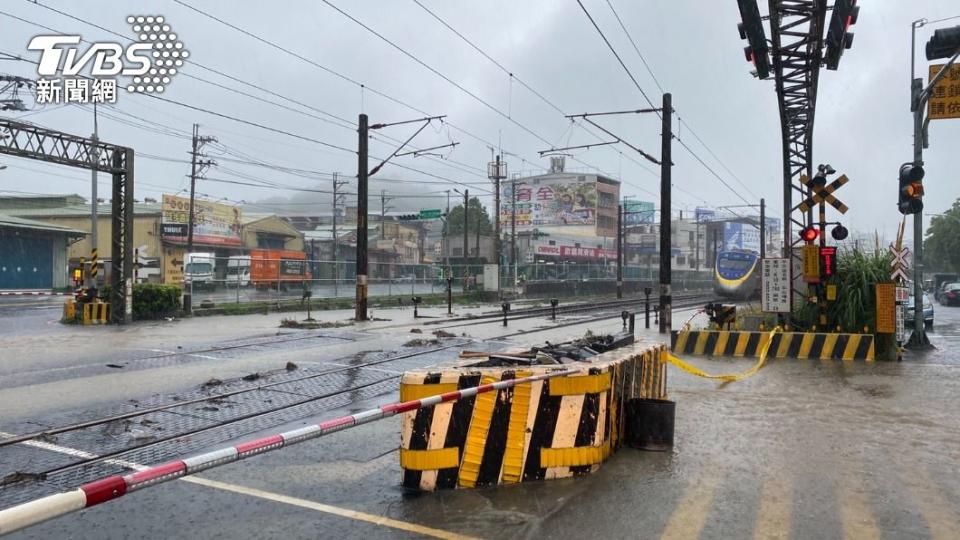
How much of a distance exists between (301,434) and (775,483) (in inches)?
158

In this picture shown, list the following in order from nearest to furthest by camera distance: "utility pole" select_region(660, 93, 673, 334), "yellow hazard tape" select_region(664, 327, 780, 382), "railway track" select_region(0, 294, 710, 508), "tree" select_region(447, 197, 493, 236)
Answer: "railway track" select_region(0, 294, 710, 508)
"yellow hazard tape" select_region(664, 327, 780, 382)
"utility pole" select_region(660, 93, 673, 334)
"tree" select_region(447, 197, 493, 236)

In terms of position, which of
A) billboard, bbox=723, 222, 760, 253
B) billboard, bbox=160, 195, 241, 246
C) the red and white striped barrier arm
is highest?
billboard, bbox=723, 222, 760, 253

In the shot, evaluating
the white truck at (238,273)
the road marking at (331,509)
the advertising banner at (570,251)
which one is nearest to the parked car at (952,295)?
the advertising banner at (570,251)

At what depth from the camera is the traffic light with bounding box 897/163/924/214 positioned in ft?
48.0

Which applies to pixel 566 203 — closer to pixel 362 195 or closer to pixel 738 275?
pixel 738 275

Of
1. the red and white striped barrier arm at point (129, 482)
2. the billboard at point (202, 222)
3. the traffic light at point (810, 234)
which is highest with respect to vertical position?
the billboard at point (202, 222)

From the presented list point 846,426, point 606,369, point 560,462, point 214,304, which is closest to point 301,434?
point 560,462

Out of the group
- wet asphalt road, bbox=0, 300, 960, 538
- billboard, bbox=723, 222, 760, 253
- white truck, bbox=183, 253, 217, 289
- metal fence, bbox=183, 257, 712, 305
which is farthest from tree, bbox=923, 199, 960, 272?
wet asphalt road, bbox=0, 300, 960, 538

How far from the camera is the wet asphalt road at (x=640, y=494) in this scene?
4.58 m

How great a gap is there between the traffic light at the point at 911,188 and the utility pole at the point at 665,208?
23.1 ft

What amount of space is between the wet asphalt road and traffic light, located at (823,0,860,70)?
9155 millimetres

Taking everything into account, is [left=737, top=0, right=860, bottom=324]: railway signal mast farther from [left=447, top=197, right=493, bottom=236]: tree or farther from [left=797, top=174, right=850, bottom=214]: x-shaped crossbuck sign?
[left=447, top=197, right=493, bottom=236]: tree

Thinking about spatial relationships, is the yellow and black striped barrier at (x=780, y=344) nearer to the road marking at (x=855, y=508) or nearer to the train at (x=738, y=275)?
the road marking at (x=855, y=508)

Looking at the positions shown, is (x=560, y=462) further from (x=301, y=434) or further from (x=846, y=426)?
(x=846, y=426)
